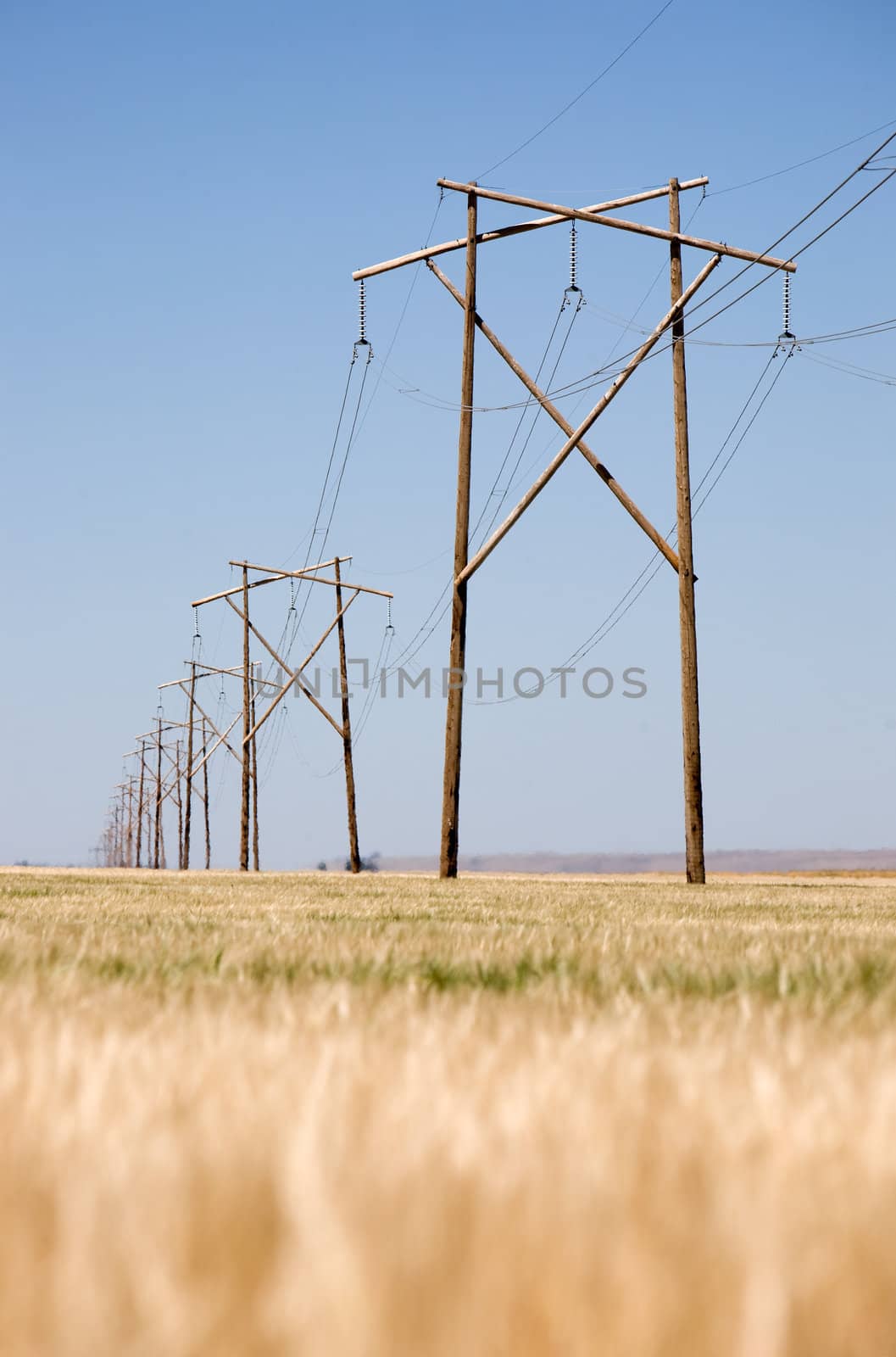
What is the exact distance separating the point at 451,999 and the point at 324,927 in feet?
7.52

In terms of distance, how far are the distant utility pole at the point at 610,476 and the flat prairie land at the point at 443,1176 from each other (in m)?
13.6

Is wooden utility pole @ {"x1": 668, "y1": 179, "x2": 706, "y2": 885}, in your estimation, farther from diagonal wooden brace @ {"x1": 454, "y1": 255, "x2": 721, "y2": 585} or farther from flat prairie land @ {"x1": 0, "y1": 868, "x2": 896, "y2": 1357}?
flat prairie land @ {"x1": 0, "y1": 868, "x2": 896, "y2": 1357}

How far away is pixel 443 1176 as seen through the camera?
0.88 metres

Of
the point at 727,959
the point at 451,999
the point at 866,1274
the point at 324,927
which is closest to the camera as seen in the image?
the point at 866,1274

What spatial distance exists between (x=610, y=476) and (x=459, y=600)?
2.59m

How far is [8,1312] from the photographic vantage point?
2.23 feet

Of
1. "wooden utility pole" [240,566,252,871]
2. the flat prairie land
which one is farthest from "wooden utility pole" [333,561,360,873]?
the flat prairie land

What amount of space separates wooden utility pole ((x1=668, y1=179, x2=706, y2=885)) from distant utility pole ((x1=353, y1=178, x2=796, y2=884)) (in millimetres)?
11

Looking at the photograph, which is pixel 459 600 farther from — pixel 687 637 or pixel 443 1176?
pixel 443 1176

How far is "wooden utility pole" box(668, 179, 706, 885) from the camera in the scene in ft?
53.0

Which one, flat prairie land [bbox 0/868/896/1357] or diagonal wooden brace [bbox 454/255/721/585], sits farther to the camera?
diagonal wooden brace [bbox 454/255/721/585]

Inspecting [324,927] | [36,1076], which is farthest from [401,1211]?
[324,927]

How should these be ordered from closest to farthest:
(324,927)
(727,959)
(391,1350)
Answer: (391,1350) → (727,959) → (324,927)

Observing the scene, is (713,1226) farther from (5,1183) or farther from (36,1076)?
(36,1076)
